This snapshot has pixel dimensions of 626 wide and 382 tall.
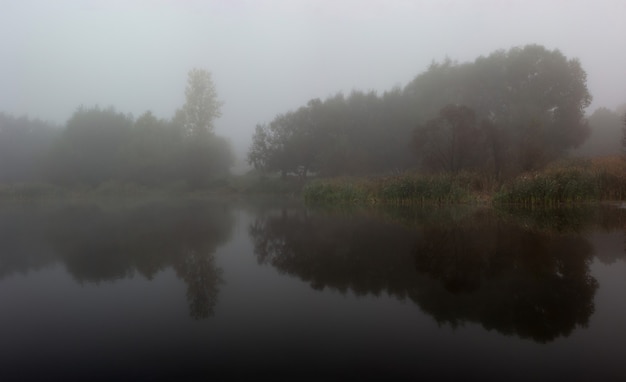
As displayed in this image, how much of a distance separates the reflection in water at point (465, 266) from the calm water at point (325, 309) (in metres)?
0.03

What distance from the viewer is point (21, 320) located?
16.7 feet

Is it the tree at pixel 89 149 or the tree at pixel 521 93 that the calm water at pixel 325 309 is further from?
the tree at pixel 89 149

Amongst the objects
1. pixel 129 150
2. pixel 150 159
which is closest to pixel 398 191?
pixel 150 159

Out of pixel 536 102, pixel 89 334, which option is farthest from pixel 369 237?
pixel 536 102

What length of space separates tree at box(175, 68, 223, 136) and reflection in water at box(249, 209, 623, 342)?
145 feet

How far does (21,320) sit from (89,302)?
812 millimetres

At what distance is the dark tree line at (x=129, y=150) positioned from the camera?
46.4 metres

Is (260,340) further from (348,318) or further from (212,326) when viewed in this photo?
(348,318)

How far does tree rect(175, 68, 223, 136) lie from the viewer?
176 feet

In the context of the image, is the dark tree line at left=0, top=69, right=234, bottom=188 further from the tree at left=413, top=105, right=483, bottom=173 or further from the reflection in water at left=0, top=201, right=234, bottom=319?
the reflection in water at left=0, top=201, right=234, bottom=319

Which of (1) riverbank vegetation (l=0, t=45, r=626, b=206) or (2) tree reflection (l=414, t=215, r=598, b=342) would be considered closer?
(2) tree reflection (l=414, t=215, r=598, b=342)

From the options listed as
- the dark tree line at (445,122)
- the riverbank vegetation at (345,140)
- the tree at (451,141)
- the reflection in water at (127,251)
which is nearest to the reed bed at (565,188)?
the riverbank vegetation at (345,140)

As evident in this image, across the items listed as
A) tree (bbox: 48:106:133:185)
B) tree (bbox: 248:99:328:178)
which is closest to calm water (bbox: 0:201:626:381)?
tree (bbox: 248:99:328:178)

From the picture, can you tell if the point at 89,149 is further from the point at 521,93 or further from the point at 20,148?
the point at 521,93
